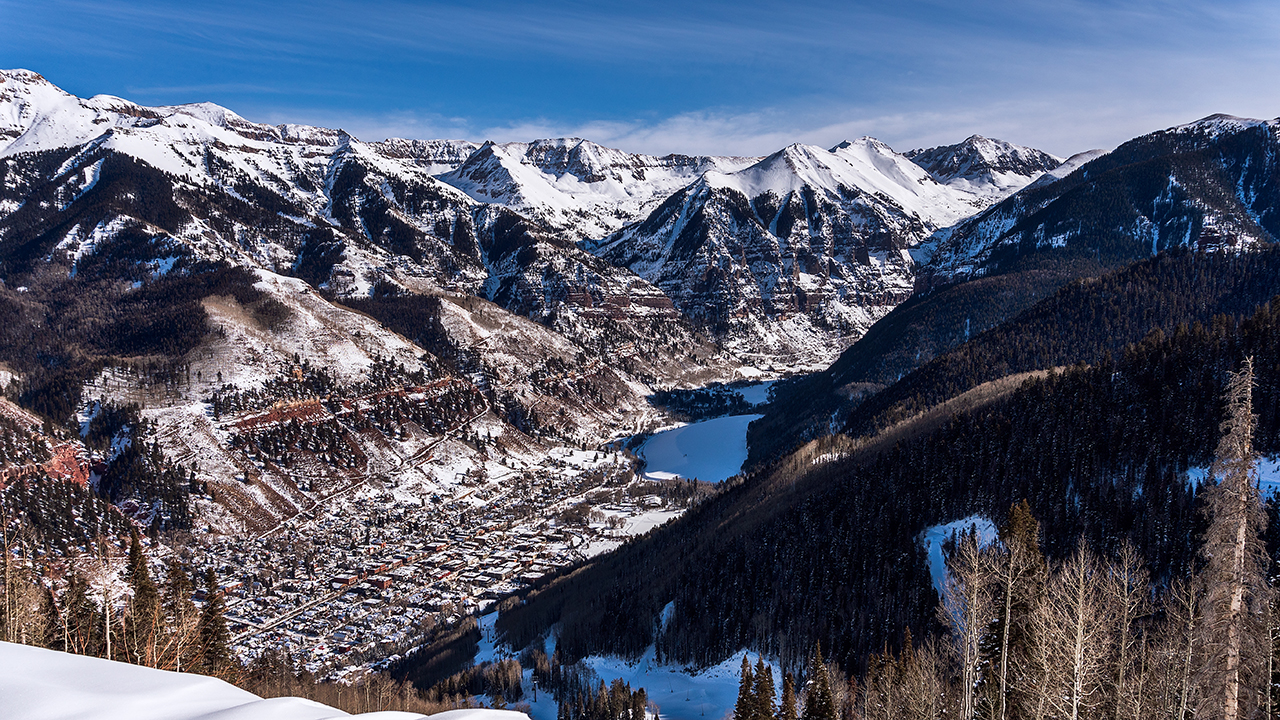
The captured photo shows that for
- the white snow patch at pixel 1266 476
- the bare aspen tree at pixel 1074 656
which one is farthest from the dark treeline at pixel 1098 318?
the bare aspen tree at pixel 1074 656

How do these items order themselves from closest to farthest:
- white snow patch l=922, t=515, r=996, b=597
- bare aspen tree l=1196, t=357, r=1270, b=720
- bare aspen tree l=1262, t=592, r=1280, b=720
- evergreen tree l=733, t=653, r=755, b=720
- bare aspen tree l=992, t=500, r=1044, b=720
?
bare aspen tree l=1196, t=357, r=1270, b=720
bare aspen tree l=1262, t=592, r=1280, b=720
bare aspen tree l=992, t=500, r=1044, b=720
evergreen tree l=733, t=653, r=755, b=720
white snow patch l=922, t=515, r=996, b=597

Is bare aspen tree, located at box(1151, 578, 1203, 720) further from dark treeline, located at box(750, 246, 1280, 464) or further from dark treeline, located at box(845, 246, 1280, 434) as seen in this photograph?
dark treeline, located at box(750, 246, 1280, 464)

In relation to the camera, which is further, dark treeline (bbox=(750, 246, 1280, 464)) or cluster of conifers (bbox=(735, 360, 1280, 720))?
dark treeline (bbox=(750, 246, 1280, 464))

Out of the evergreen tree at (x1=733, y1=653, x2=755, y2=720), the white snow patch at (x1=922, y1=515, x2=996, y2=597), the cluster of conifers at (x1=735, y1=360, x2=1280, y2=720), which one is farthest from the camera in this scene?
the white snow patch at (x1=922, y1=515, x2=996, y2=597)

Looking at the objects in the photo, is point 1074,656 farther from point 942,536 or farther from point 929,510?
point 929,510

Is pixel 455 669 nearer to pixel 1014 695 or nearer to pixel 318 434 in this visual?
pixel 1014 695

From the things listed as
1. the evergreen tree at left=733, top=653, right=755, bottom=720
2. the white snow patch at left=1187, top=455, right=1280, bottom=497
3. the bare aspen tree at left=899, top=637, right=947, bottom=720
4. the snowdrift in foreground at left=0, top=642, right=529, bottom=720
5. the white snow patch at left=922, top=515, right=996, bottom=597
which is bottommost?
the evergreen tree at left=733, top=653, right=755, bottom=720

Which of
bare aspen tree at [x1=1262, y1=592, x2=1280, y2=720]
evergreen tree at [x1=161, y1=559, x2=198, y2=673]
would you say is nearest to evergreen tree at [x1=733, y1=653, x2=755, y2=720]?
bare aspen tree at [x1=1262, y1=592, x2=1280, y2=720]

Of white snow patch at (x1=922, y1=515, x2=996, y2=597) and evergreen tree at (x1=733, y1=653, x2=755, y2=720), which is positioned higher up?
white snow patch at (x1=922, y1=515, x2=996, y2=597)
